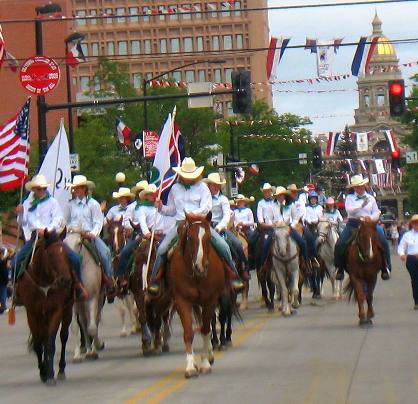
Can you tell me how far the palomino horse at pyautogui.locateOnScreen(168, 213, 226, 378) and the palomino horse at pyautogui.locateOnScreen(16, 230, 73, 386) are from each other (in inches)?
53.8

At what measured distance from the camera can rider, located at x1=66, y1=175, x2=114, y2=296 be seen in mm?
19391

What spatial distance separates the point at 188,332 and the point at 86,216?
3.14 m

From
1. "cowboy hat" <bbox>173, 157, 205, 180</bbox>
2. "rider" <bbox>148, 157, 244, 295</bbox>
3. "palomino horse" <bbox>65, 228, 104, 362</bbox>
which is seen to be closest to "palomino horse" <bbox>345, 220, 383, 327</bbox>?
"palomino horse" <bbox>65, 228, 104, 362</bbox>

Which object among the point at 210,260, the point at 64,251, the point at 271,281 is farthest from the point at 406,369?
the point at 271,281

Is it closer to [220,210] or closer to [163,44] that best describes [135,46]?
[163,44]

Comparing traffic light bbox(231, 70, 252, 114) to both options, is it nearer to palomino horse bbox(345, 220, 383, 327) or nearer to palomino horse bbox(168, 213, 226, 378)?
palomino horse bbox(345, 220, 383, 327)

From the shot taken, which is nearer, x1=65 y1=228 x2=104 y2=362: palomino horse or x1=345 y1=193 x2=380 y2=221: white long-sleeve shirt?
x1=65 y1=228 x2=104 y2=362: palomino horse

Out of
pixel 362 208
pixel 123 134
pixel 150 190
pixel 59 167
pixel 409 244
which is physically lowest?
pixel 409 244

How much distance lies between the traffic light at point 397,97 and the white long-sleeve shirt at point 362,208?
14.2 metres

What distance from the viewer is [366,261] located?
24375 mm

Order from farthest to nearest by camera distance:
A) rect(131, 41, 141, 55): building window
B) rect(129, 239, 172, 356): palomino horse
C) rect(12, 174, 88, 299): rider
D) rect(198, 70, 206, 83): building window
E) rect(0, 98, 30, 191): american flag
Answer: rect(131, 41, 141, 55): building window
rect(198, 70, 206, 83): building window
rect(0, 98, 30, 191): american flag
rect(129, 239, 172, 356): palomino horse
rect(12, 174, 88, 299): rider

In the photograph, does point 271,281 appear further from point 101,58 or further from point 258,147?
point 258,147

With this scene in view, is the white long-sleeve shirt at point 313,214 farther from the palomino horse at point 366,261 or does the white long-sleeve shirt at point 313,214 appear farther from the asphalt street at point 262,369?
the palomino horse at point 366,261

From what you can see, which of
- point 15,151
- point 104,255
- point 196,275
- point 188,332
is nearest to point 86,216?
point 104,255
